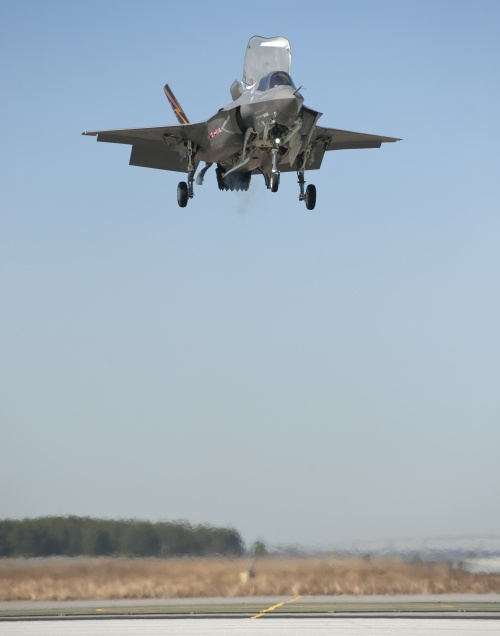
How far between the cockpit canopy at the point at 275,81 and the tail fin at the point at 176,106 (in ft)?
17.9

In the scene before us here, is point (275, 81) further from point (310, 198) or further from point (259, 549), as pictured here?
point (259, 549)

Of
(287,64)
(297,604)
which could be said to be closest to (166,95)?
(287,64)

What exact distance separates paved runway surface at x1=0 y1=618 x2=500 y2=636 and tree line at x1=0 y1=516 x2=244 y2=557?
3.06 metres

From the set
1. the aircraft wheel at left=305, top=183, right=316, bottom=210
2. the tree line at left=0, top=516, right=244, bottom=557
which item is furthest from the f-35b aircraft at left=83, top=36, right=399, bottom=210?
the tree line at left=0, top=516, right=244, bottom=557

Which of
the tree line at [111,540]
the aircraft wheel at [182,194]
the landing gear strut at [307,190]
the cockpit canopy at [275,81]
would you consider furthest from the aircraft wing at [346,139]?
the tree line at [111,540]

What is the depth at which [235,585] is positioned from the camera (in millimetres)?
36188

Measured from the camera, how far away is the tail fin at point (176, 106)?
3822 centimetres

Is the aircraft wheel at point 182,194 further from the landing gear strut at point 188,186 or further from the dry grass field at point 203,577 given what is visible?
the dry grass field at point 203,577

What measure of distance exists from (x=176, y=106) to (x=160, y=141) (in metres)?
2.50

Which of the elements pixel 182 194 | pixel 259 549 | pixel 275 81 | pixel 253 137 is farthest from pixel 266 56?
pixel 259 549

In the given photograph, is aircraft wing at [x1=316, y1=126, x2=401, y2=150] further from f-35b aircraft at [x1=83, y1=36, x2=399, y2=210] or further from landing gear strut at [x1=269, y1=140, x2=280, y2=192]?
landing gear strut at [x1=269, y1=140, x2=280, y2=192]

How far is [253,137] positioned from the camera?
1307 inches

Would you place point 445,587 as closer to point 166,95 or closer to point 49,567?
point 49,567

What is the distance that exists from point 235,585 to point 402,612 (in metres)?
5.60
